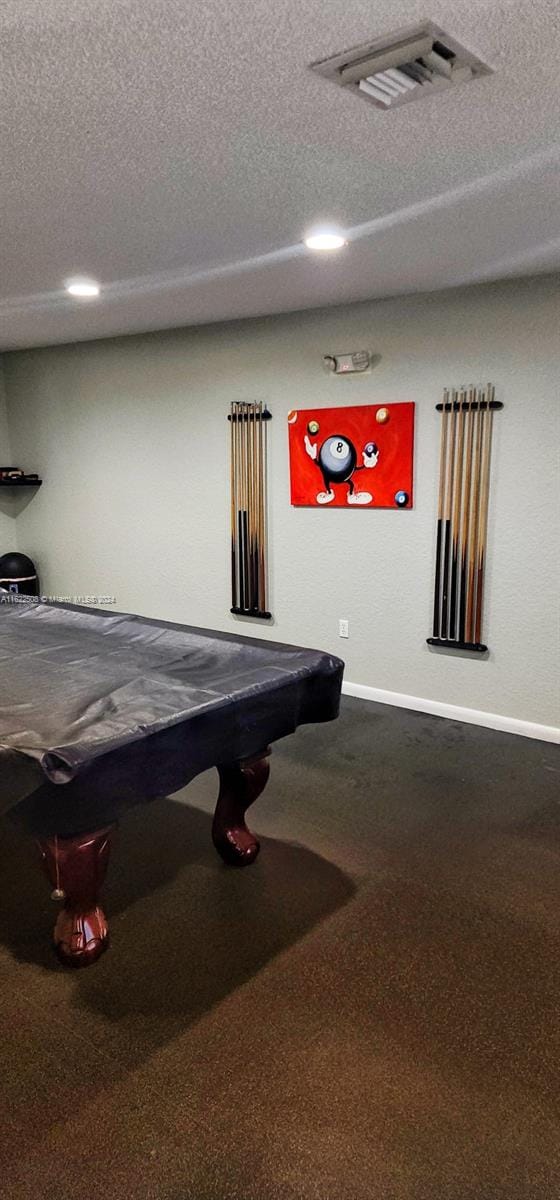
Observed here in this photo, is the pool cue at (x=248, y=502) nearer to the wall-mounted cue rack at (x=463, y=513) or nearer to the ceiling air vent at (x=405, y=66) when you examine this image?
the wall-mounted cue rack at (x=463, y=513)

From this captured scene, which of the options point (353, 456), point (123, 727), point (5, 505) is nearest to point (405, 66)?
point (123, 727)

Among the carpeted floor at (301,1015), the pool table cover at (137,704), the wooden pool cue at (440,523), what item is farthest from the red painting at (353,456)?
the carpeted floor at (301,1015)

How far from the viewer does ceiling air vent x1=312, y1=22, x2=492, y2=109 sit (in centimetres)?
152

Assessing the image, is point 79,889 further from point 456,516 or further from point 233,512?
point 233,512

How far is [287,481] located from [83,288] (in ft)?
5.11

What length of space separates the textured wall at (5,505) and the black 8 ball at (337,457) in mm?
3107

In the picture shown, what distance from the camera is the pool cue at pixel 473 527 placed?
367 cm

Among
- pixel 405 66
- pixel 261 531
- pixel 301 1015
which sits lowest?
pixel 301 1015

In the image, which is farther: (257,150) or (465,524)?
(465,524)

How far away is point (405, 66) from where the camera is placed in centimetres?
162

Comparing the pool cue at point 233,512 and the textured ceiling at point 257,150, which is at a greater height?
the textured ceiling at point 257,150

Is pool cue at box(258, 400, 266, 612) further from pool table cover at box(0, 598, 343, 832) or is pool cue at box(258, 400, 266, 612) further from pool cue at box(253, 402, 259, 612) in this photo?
pool table cover at box(0, 598, 343, 832)

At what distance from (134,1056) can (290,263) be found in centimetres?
291

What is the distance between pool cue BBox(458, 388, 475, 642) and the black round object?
3447 mm
